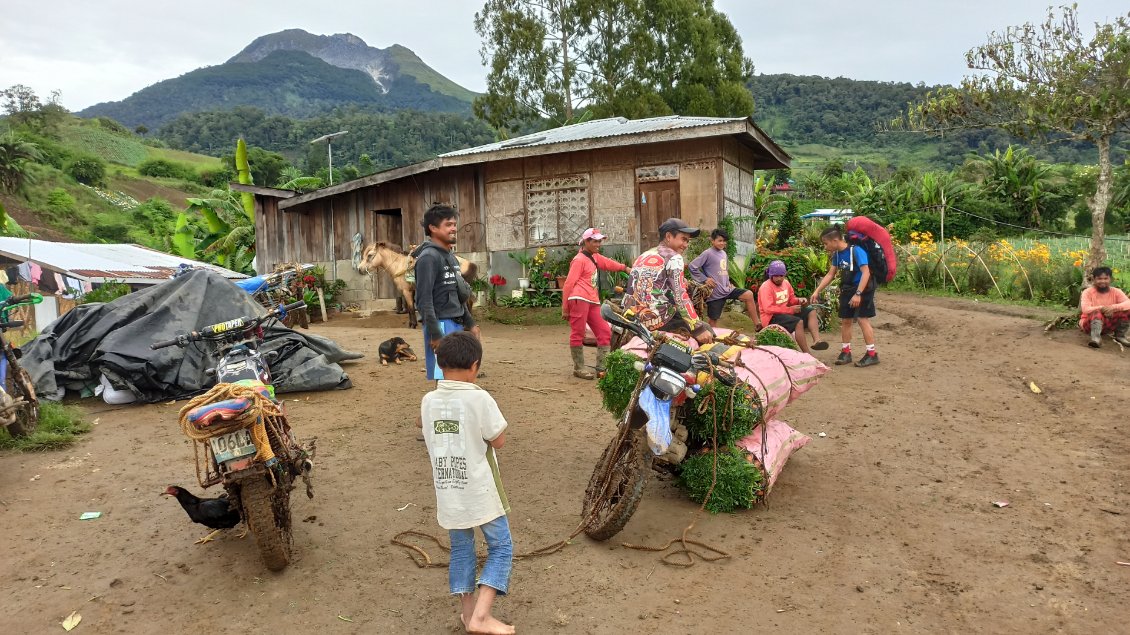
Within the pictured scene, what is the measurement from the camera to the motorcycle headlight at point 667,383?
350cm

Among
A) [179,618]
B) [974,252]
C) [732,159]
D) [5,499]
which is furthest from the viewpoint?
[974,252]

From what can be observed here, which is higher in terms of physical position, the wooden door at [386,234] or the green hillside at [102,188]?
the green hillside at [102,188]

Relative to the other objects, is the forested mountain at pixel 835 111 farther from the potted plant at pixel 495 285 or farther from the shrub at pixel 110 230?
the potted plant at pixel 495 285

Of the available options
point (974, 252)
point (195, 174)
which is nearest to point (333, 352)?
point (974, 252)

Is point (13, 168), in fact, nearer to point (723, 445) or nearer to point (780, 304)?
point (780, 304)

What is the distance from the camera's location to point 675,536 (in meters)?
3.96

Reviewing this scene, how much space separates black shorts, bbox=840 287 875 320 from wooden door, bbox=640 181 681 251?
17.5 ft

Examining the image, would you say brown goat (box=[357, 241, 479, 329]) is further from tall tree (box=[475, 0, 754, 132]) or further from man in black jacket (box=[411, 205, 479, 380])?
tall tree (box=[475, 0, 754, 132])

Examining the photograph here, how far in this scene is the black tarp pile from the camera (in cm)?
688

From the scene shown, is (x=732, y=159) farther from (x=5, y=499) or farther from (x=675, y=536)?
(x=5, y=499)

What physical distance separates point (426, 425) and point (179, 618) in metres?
1.56

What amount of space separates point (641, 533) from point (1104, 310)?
772 cm

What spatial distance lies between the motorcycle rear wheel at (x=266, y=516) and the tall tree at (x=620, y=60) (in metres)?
26.1

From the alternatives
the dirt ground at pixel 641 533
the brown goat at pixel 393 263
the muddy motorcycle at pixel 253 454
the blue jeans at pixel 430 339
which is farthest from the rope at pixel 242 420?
the brown goat at pixel 393 263
